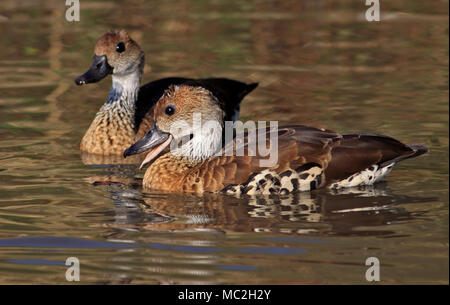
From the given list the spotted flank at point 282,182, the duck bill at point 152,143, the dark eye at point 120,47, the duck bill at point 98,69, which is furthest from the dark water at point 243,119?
the dark eye at point 120,47

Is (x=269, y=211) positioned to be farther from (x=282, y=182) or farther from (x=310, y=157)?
(x=310, y=157)

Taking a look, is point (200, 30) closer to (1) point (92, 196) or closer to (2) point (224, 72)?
(2) point (224, 72)

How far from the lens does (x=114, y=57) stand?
12445mm

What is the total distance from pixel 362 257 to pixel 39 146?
5.23 metres

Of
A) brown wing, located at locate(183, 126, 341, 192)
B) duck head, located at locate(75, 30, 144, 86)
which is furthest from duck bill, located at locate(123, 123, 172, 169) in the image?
duck head, located at locate(75, 30, 144, 86)

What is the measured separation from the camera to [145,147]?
10398 mm

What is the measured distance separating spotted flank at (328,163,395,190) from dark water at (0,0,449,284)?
0.18 metres

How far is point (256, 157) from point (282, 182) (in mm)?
364

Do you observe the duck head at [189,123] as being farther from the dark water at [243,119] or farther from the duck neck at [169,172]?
the dark water at [243,119]

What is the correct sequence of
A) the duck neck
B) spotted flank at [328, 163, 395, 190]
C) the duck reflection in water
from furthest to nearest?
the duck neck, spotted flank at [328, 163, 395, 190], the duck reflection in water

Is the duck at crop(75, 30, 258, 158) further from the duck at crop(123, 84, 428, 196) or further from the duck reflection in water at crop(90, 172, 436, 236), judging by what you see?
the duck reflection in water at crop(90, 172, 436, 236)

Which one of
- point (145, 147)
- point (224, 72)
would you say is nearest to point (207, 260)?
point (145, 147)

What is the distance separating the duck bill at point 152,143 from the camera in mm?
10406

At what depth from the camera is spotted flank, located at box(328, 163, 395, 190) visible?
9.84 m
